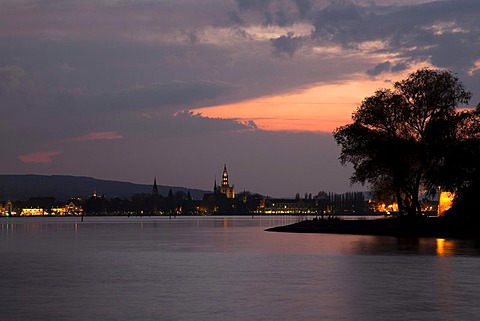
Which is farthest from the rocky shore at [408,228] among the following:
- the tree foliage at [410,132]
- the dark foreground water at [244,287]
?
the dark foreground water at [244,287]

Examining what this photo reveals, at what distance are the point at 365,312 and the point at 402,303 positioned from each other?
8.35ft

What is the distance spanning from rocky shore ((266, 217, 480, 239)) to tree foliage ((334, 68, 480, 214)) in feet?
12.0

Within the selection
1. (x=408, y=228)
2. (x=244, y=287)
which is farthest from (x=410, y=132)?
(x=244, y=287)

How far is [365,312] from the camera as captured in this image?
24156 millimetres

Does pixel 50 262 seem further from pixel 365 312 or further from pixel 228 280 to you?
pixel 365 312

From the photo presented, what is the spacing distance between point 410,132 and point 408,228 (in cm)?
1137

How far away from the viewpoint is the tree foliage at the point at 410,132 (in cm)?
8475

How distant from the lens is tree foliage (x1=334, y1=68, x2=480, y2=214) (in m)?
84.8

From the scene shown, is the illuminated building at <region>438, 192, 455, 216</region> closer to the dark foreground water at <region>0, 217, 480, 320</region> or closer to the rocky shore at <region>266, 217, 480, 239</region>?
the rocky shore at <region>266, 217, 480, 239</region>

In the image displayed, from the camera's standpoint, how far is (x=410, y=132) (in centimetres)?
8988

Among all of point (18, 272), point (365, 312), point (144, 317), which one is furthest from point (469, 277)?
point (18, 272)

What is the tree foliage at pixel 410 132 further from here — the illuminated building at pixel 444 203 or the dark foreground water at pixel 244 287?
the dark foreground water at pixel 244 287

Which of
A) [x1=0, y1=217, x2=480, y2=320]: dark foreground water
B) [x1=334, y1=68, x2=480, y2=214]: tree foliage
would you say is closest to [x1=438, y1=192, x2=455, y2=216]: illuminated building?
[x1=334, y1=68, x2=480, y2=214]: tree foliage

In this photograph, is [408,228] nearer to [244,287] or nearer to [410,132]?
[410,132]
